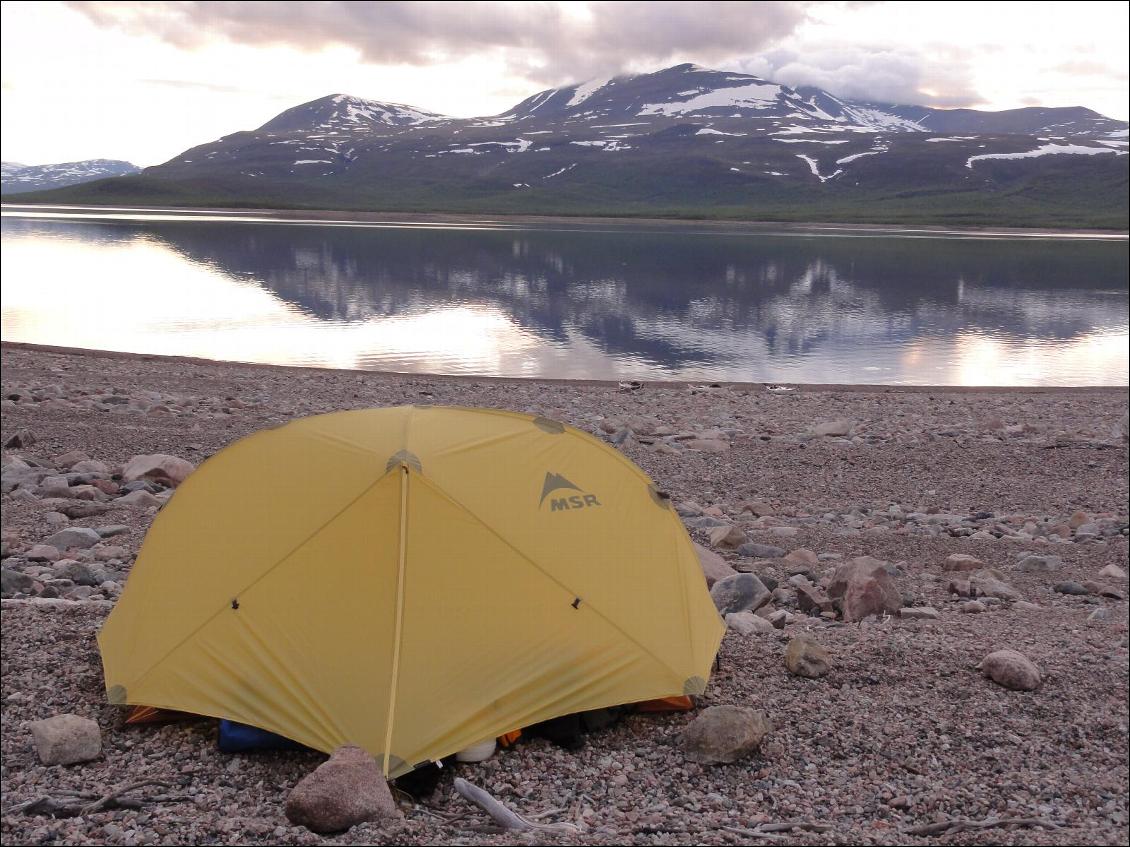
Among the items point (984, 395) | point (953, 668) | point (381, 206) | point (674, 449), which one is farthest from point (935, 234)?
point (953, 668)

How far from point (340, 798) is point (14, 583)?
181 inches

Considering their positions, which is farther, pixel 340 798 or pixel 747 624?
pixel 747 624

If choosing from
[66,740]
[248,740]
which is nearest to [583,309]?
[248,740]

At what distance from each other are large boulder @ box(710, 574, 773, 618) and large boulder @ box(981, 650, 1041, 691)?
2037mm

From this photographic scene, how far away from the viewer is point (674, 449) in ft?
46.8

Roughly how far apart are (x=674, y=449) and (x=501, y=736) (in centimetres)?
887

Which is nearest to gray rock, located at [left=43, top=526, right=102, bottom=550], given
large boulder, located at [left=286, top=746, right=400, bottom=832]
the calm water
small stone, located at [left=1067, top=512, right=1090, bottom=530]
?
large boulder, located at [left=286, top=746, right=400, bottom=832]

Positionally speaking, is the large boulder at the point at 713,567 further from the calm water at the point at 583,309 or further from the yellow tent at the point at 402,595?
the calm water at the point at 583,309

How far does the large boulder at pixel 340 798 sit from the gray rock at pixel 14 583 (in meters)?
4.21

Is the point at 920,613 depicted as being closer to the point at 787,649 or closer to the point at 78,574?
the point at 787,649

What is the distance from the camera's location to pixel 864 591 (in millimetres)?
8273

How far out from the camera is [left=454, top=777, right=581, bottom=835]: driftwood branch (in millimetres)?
4914

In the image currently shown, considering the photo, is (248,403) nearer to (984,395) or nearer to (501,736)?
(501,736)

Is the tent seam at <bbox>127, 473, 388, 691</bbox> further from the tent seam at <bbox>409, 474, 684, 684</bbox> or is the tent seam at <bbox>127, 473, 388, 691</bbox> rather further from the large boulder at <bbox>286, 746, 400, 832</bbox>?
the large boulder at <bbox>286, 746, 400, 832</bbox>
